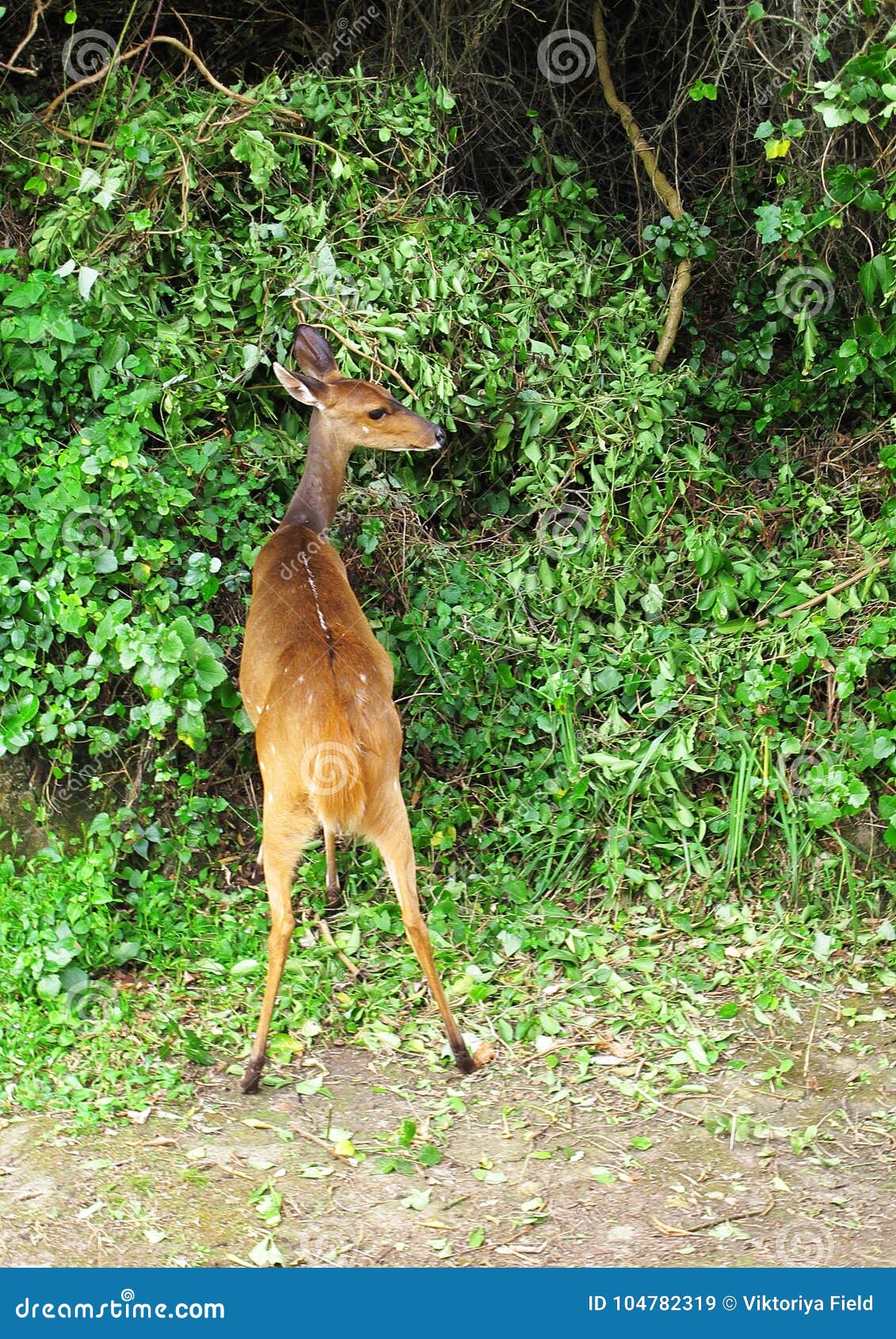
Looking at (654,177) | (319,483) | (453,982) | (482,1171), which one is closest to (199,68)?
(319,483)

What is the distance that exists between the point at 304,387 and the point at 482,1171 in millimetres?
2971

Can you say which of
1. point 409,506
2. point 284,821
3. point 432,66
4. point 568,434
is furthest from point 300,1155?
point 432,66

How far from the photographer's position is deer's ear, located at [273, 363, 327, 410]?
5.30m

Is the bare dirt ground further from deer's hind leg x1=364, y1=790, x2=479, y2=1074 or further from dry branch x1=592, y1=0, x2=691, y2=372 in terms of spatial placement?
dry branch x1=592, y1=0, x2=691, y2=372

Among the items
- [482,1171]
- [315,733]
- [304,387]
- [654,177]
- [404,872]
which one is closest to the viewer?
[482,1171]

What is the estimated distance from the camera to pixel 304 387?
5.39 metres

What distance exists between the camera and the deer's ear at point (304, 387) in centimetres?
530

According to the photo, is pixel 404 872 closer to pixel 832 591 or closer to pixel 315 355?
pixel 315 355

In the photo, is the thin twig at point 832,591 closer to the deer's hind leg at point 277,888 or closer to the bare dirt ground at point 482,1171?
the bare dirt ground at point 482,1171

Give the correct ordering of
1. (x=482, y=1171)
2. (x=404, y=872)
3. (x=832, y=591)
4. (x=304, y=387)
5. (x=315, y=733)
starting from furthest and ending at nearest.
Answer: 1. (x=832, y=591)
2. (x=304, y=387)
3. (x=404, y=872)
4. (x=315, y=733)
5. (x=482, y=1171)

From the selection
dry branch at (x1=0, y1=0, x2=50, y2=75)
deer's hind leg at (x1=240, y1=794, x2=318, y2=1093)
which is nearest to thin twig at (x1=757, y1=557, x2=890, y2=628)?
deer's hind leg at (x1=240, y1=794, x2=318, y2=1093)

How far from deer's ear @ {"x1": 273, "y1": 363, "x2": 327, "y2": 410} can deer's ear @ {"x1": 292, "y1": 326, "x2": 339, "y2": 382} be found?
0.10 metres

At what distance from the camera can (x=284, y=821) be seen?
4.50 m

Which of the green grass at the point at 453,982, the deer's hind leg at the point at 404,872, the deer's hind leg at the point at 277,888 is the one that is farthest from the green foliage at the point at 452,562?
the deer's hind leg at the point at 404,872
